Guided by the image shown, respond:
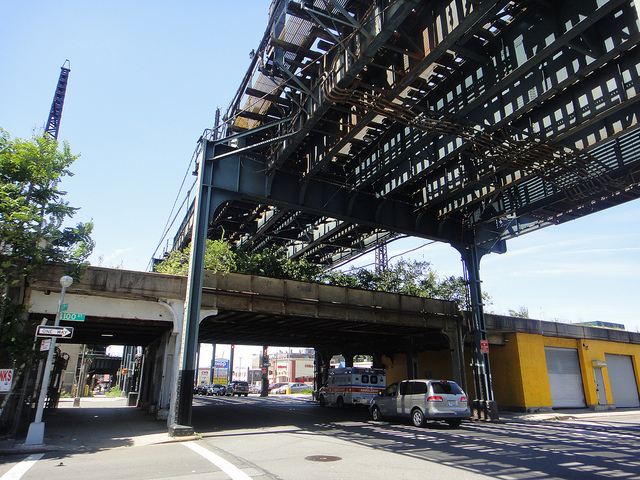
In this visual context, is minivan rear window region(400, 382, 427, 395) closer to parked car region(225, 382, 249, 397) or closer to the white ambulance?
the white ambulance

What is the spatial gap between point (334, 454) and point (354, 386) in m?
16.7

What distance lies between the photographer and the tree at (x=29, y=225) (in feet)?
42.3

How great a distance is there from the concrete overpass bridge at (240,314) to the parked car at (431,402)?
419 cm

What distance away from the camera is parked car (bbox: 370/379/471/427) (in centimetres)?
1523

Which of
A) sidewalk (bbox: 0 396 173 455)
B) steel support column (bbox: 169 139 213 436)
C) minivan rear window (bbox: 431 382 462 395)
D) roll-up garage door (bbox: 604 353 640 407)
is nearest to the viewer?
sidewalk (bbox: 0 396 173 455)

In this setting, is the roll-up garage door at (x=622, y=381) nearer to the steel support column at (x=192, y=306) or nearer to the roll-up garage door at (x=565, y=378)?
the roll-up garage door at (x=565, y=378)

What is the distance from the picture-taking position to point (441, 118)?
43.3ft

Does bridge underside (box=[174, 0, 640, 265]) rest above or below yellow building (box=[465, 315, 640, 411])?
above

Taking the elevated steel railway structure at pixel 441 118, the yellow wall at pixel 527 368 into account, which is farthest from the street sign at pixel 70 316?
the yellow wall at pixel 527 368

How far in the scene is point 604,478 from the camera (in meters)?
7.39

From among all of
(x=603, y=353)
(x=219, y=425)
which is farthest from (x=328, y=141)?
(x=603, y=353)

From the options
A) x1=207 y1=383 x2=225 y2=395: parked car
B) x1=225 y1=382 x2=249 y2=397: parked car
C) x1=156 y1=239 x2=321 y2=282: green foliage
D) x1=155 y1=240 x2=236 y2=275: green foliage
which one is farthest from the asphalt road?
x1=207 y1=383 x2=225 y2=395: parked car

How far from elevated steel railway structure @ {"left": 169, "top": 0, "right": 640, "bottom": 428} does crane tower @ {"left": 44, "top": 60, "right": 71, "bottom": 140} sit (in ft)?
107

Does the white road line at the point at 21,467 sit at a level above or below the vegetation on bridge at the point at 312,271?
below
